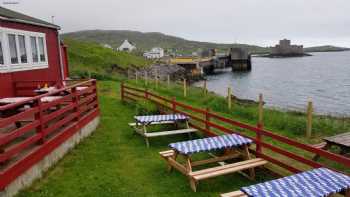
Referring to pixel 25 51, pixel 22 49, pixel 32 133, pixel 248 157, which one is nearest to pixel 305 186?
pixel 248 157

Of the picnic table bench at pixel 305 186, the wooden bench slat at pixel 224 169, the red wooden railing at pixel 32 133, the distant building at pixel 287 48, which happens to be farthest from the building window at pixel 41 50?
the distant building at pixel 287 48

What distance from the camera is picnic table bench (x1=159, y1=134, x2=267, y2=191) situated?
6.66 meters

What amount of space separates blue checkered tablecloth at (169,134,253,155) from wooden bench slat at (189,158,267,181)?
1.47ft

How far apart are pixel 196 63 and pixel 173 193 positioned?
2617 inches

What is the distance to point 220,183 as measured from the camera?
7008 mm

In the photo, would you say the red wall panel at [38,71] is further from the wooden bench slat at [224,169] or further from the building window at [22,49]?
the wooden bench slat at [224,169]

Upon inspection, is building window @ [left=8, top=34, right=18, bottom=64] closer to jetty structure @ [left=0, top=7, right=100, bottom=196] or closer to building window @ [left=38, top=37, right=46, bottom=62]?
jetty structure @ [left=0, top=7, right=100, bottom=196]

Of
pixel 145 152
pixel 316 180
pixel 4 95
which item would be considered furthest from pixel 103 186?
pixel 4 95

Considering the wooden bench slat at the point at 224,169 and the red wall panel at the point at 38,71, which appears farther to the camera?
the red wall panel at the point at 38,71

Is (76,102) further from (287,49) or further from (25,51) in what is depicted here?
(287,49)

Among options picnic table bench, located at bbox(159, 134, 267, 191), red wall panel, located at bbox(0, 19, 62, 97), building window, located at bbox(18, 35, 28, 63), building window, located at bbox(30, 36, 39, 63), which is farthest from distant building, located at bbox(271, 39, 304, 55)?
picnic table bench, located at bbox(159, 134, 267, 191)

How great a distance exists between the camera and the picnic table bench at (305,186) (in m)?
4.75

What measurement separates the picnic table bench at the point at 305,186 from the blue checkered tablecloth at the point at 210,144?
5.50 ft

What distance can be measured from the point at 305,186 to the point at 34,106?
5625mm
